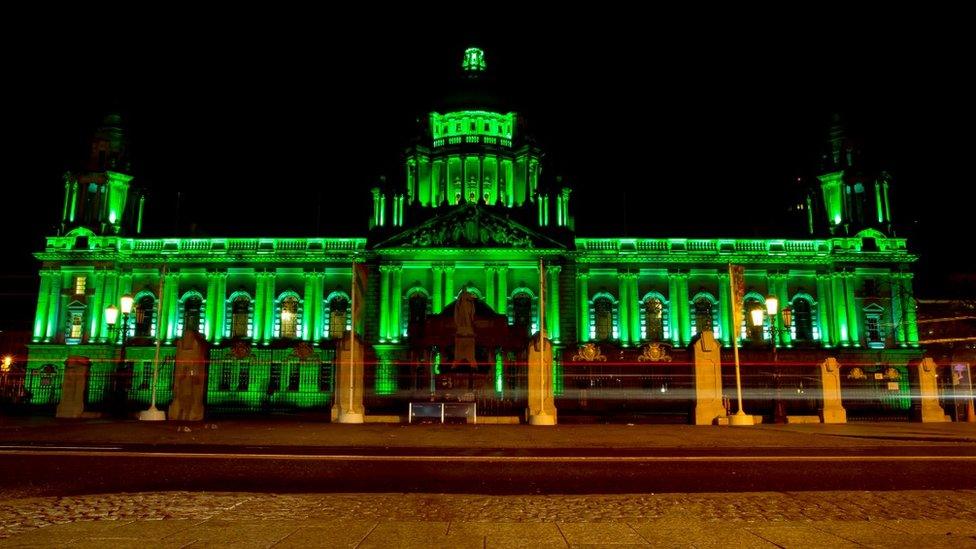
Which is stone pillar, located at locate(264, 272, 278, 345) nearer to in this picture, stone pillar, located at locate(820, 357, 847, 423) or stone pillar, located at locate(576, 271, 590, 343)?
stone pillar, located at locate(576, 271, 590, 343)

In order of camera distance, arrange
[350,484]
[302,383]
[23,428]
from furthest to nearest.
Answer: [302,383], [23,428], [350,484]

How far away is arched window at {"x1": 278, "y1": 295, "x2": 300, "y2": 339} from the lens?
60656 mm

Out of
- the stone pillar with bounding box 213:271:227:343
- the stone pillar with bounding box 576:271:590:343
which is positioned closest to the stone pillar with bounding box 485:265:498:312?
the stone pillar with bounding box 576:271:590:343

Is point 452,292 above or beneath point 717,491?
above

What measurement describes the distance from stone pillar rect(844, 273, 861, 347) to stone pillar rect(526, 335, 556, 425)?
134ft

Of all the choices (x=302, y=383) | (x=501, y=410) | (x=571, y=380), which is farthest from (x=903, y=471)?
(x=302, y=383)

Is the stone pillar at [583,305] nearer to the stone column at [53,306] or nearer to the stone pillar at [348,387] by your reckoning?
the stone pillar at [348,387]

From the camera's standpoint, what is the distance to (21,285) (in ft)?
264

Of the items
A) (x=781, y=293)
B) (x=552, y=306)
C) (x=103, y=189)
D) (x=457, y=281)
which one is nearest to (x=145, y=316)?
(x=103, y=189)

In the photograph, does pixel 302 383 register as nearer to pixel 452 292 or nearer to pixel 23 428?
pixel 452 292

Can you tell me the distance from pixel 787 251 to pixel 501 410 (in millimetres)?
39249

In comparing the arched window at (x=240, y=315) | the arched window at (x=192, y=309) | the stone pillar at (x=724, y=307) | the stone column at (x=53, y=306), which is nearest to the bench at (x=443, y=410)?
the stone pillar at (x=724, y=307)

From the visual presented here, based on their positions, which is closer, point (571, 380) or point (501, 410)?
point (501, 410)

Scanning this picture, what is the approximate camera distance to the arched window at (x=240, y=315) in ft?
200
